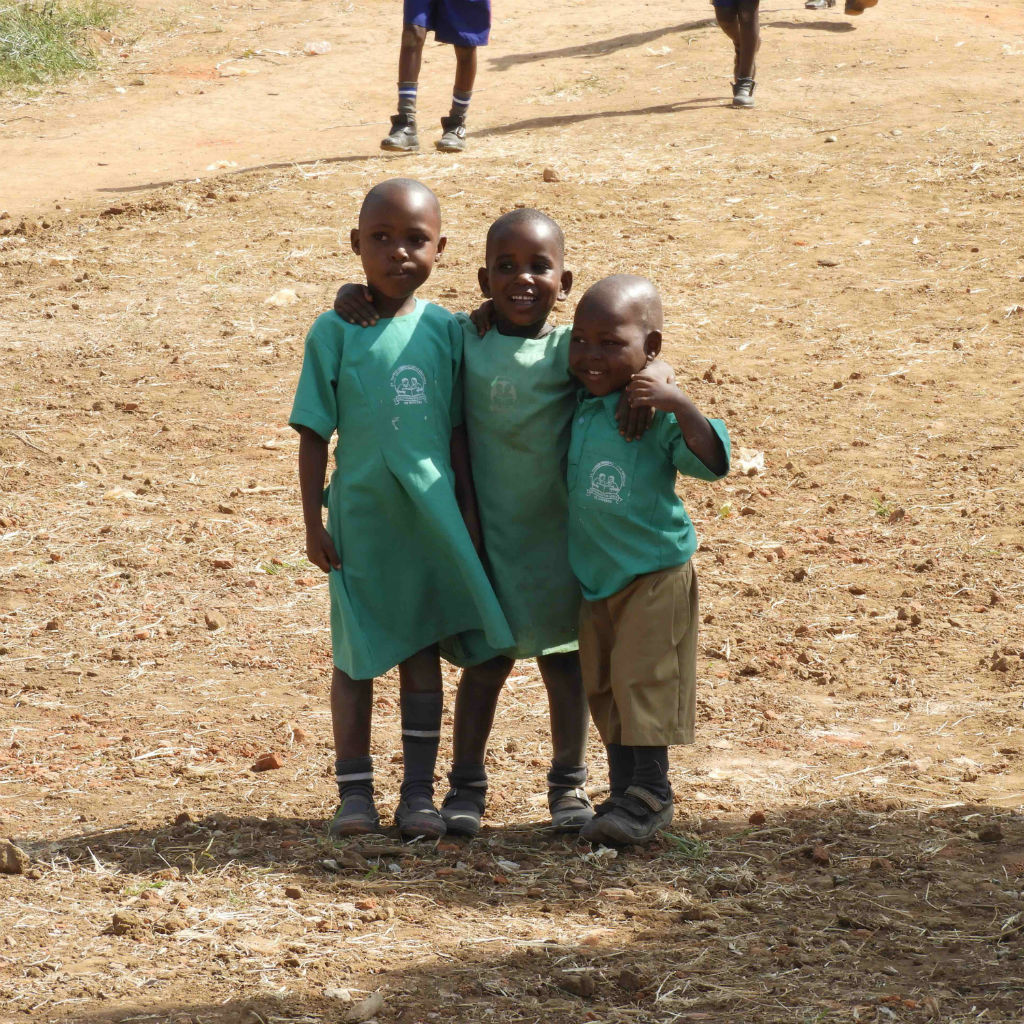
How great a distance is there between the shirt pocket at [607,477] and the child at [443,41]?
660 cm

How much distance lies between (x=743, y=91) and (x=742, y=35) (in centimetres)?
44

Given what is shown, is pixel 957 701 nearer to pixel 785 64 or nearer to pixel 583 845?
pixel 583 845

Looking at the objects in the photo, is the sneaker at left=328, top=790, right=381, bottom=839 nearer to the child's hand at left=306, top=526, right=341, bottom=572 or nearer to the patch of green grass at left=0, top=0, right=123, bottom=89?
the child's hand at left=306, top=526, right=341, bottom=572

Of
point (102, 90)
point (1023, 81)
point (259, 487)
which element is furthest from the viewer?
point (102, 90)

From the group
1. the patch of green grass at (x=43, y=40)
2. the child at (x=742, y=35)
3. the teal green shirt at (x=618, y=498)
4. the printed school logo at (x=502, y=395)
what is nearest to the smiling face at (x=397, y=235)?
the printed school logo at (x=502, y=395)

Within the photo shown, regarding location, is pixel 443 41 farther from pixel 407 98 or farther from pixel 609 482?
pixel 609 482

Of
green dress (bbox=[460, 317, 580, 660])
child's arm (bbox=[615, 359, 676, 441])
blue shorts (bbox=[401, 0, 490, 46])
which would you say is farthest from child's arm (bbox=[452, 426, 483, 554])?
blue shorts (bbox=[401, 0, 490, 46])

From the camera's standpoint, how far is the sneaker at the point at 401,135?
9.40m

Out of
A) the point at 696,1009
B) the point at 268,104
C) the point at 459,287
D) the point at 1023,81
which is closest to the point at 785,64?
the point at 1023,81

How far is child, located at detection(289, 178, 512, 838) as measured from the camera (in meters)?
3.10

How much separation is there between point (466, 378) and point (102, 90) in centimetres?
1049

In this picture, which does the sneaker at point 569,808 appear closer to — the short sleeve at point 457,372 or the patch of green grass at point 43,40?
the short sleeve at point 457,372

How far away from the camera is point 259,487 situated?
579 centimetres

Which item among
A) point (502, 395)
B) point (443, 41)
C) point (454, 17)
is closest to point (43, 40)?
point (443, 41)
